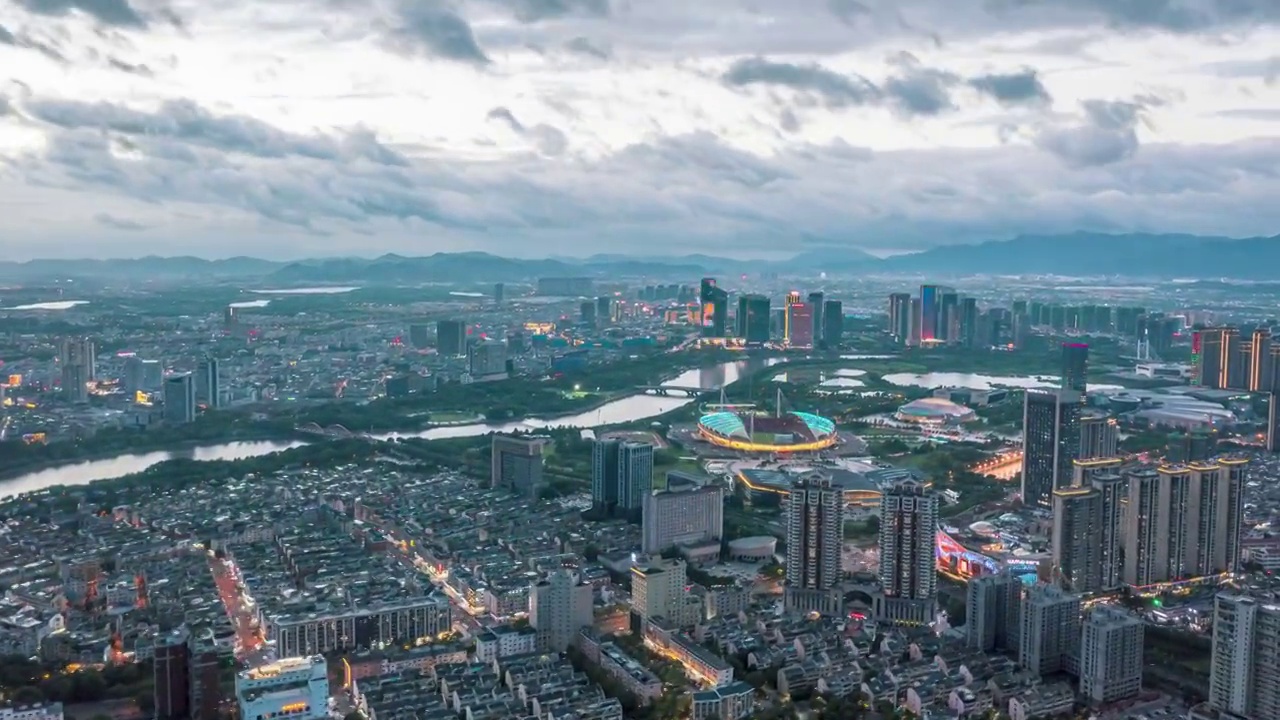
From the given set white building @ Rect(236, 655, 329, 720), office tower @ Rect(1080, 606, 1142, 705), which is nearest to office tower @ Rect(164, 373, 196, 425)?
white building @ Rect(236, 655, 329, 720)

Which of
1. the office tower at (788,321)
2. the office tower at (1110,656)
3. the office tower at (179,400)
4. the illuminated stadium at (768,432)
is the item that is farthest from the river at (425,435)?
the office tower at (1110,656)

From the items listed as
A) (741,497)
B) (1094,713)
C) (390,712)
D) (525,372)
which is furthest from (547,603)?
(525,372)

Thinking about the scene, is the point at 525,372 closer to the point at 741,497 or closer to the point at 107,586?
the point at 741,497

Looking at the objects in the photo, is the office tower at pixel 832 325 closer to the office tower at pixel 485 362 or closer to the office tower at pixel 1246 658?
the office tower at pixel 485 362

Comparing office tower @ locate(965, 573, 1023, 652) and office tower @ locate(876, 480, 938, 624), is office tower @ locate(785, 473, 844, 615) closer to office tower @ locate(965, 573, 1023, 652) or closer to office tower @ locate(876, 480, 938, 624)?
office tower @ locate(876, 480, 938, 624)

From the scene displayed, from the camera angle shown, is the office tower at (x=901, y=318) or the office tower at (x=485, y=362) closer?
the office tower at (x=485, y=362)

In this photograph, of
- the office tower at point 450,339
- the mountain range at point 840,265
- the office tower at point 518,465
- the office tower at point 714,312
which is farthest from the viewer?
the mountain range at point 840,265
